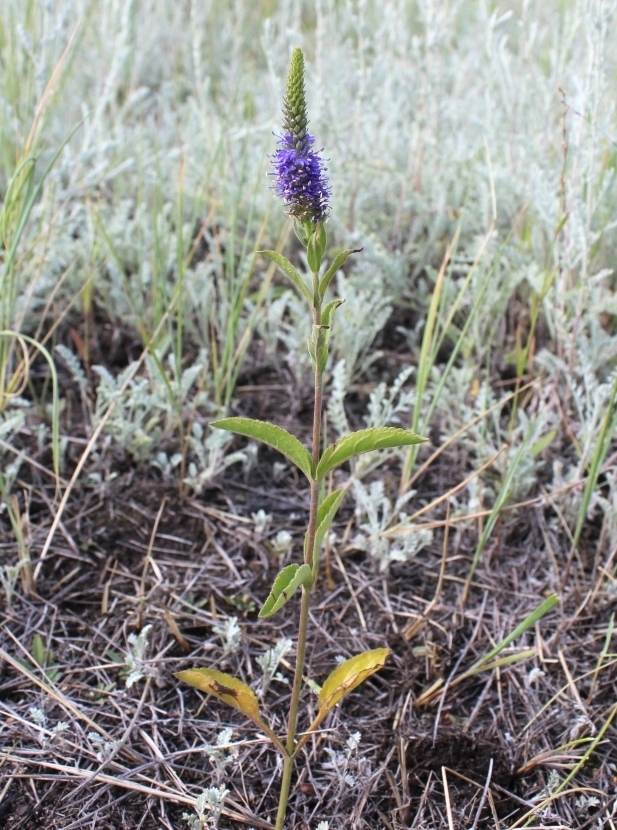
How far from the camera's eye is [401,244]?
2947 mm

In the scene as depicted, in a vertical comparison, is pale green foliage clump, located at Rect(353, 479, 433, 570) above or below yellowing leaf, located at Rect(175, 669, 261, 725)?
below

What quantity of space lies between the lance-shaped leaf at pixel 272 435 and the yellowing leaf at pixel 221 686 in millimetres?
375

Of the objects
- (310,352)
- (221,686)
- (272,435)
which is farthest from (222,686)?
(310,352)

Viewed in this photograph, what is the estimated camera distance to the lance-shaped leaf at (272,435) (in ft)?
3.59

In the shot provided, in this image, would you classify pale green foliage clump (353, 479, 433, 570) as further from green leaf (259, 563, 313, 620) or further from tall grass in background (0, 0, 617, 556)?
green leaf (259, 563, 313, 620)

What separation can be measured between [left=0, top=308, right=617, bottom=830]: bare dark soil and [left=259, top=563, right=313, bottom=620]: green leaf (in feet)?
1.64

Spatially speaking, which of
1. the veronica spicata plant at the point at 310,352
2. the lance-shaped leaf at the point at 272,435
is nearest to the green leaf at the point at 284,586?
the veronica spicata plant at the point at 310,352

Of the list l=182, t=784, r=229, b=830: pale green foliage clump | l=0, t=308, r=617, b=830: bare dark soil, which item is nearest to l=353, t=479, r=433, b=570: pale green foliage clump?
l=0, t=308, r=617, b=830: bare dark soil

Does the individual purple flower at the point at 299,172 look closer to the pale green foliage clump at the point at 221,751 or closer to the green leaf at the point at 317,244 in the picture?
the green leaf at the point at 317,244

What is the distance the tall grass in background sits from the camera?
6.75 ft

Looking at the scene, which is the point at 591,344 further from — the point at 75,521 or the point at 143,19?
the point at 143,19

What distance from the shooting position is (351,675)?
49.6 inches

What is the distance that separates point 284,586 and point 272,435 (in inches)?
8.7

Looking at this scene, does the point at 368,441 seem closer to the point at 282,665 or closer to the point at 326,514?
the point at 326,514
